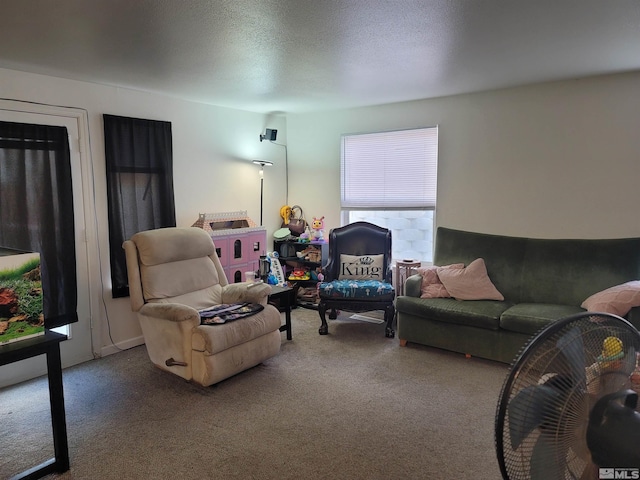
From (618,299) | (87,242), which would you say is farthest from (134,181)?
(618,299)

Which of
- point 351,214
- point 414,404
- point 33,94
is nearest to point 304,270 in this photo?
point 351,214

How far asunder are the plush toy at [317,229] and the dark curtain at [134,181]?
5.78 feet

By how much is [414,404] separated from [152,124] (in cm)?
325

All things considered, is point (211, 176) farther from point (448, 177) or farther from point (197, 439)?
point (197, 439)

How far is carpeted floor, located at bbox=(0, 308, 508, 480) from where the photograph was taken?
2.19 metres

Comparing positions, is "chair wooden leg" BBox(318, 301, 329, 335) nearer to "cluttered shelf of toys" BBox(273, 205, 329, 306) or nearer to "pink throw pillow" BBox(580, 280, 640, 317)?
"cluttered shelf of toys" BBox(273, 205, 329, 306)

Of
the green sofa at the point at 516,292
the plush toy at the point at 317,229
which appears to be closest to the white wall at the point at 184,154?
the plush toy at the point at 317,229

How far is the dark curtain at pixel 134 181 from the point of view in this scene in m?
3.72

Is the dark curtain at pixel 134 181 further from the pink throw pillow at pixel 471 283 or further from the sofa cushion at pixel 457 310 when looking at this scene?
the pink throw pillow at pixel 471 283

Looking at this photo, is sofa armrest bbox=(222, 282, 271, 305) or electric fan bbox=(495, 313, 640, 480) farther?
sofa armrest bbox=(222, 282, 271, 305)

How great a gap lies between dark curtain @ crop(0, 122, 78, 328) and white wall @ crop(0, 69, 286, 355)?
9.4 inches

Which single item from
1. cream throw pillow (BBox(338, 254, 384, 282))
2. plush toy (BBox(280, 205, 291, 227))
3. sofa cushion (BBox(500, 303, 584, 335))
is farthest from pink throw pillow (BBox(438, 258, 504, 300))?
plush toy (BBox(280, 205, 291, 227))

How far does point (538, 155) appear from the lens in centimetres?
396

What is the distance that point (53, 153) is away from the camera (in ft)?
10.9
